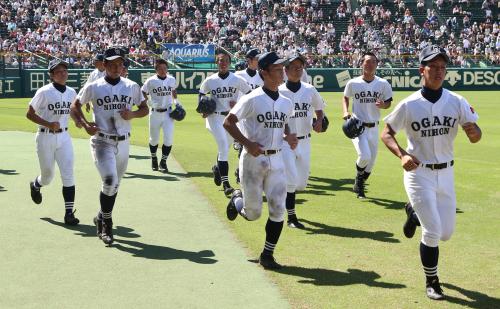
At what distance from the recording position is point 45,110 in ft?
34.9

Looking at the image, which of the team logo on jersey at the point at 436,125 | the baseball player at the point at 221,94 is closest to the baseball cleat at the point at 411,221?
the team logo on jersey at the point at 436,125

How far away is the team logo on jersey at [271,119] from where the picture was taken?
817cm

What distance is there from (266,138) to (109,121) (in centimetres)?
242

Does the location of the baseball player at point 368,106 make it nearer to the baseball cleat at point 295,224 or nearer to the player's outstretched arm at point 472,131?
the baseball cleat at point 295,224

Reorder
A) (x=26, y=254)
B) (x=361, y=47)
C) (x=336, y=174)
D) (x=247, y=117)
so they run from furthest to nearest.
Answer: (x=361, y=47) → (x=336, y=174) → (x=26, y=254) → (x=247, y=117)

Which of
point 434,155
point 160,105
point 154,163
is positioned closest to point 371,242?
point 434,155

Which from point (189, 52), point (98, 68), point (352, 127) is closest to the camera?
point (352, 127)

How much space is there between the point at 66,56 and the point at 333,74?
15.8 m

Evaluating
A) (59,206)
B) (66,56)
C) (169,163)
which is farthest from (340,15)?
(59,206)

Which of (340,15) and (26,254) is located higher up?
(340,15)

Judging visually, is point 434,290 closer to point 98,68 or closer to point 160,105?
point 160,105

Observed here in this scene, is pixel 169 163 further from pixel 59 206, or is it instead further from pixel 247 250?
pixel 247 250

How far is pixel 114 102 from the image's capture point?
31.3 feet

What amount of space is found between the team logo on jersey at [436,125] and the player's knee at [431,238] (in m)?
0.97
